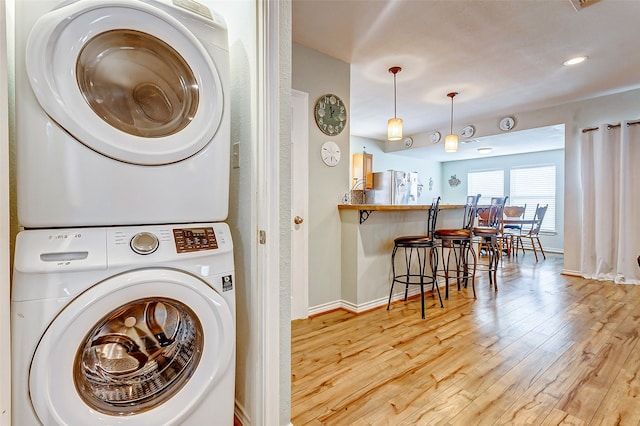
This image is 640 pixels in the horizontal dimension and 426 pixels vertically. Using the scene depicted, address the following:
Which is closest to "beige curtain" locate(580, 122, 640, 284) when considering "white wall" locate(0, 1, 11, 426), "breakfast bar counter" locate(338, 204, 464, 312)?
"breakfast bar counter" locate(338, 204, 464, 312)

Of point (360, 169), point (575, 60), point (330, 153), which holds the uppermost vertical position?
point (575, 60)

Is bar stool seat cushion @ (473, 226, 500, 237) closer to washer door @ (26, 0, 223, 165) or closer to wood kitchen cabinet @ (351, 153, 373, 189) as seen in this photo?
wood kitchen cabinet @ (351, 153, 373, 189)

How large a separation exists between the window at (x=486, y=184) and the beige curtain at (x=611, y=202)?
3374mm

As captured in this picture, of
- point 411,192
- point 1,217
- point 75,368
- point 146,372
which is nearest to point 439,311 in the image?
point 146,372

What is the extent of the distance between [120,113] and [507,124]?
5285 mm

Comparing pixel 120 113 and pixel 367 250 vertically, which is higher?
pixel 120 113

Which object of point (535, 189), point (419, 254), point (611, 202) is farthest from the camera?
point (535, 189)

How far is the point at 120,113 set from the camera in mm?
1039

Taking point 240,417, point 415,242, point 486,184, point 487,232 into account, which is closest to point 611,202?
point 487,232

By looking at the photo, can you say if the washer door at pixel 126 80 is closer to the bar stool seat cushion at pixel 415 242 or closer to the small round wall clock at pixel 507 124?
the bar stool seat cushion at pixel 415 242

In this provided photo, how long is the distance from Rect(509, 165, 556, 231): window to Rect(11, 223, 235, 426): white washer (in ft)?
25.4

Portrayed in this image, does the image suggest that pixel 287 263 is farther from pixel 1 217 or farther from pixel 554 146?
pixel 554 146

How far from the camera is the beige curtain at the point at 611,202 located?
376 cm

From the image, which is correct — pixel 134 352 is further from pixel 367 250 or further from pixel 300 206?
pixel 367 250
